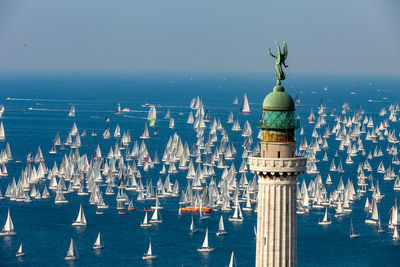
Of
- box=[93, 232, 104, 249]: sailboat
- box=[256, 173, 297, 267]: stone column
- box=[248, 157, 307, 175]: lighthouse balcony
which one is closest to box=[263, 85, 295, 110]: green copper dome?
box=[248, 157, 307, 175]: lighthouse balcony

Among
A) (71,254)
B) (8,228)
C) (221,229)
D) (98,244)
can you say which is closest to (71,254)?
(71,254)

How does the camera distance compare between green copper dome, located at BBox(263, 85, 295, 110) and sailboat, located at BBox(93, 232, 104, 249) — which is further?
sailboat, located at BBox(93, 232, 104, 249)

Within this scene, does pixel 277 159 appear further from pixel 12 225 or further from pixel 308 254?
pixel 12 225

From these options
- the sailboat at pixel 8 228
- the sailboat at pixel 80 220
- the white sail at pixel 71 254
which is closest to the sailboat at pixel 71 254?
the white sail at pixel 71 254

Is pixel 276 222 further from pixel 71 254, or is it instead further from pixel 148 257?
pixel 71 254

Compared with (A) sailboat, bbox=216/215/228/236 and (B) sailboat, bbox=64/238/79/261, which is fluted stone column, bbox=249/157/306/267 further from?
(A) sailboat, bbox=216/215/228/236

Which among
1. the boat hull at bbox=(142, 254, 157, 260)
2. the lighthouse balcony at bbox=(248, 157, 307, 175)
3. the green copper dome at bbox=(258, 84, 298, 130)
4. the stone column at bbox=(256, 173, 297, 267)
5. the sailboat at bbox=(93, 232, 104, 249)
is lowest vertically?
the boat hull at bbox=(142, 254, 157, 260)

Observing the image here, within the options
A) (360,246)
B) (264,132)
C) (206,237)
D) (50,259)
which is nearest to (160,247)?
(206,237)

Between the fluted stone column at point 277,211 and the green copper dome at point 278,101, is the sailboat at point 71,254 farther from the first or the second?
the green copper dome at point 278,101
